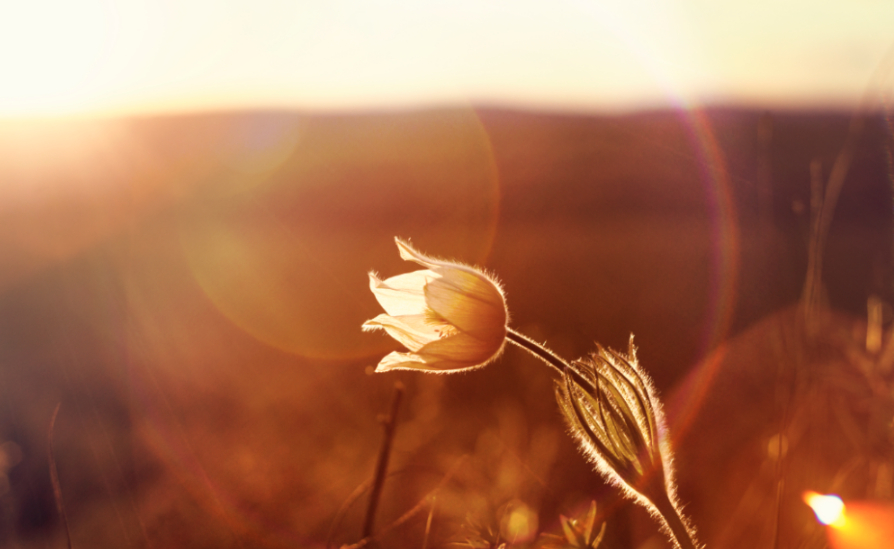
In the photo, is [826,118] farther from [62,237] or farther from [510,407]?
[62,237]

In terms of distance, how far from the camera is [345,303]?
6.02m

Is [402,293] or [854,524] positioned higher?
[402,293]

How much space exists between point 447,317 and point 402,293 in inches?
5.2

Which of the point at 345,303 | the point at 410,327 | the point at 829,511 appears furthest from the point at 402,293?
the point at 345,303

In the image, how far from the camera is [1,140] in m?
1.95

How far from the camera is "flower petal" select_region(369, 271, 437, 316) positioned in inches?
46.6

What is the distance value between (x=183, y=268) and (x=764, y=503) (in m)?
6.11

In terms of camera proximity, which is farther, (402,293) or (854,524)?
(402,293)

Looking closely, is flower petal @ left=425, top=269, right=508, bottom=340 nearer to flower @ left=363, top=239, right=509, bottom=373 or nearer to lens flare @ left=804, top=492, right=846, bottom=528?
flower @ left=363, top=239, right=509, bottom=373

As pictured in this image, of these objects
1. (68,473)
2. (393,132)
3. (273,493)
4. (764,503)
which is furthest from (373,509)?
(393,132)

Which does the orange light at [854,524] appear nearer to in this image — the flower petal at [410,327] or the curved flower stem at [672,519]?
the curved flower stem at [672,519]

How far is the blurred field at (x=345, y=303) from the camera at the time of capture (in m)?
1.97

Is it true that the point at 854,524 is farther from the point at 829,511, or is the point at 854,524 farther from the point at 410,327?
the point at 410,327

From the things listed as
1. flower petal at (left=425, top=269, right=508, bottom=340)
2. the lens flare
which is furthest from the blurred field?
the lens flare
